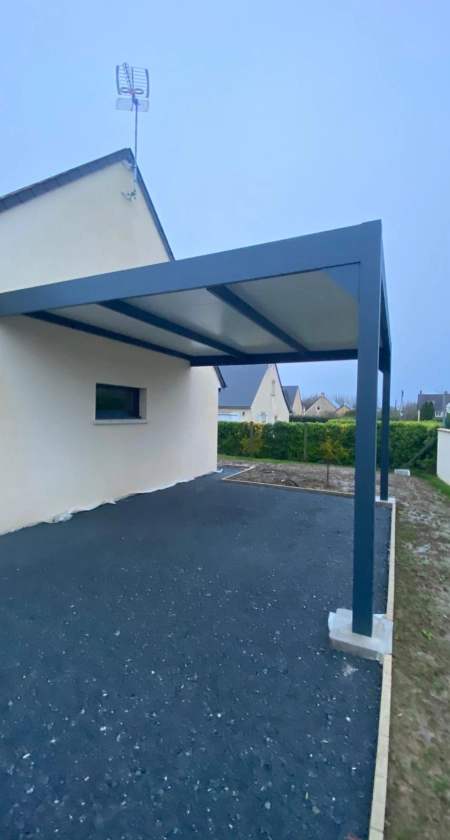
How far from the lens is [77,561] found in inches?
165

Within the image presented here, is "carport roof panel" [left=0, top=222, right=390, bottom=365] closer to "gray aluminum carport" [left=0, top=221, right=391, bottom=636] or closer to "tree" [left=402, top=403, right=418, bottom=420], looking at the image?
"gray aluminum carport" [left=0, top=221, right=391, bottom=636]

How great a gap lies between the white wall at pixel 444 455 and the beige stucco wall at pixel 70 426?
728 centimetres

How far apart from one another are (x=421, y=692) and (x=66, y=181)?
267 inches

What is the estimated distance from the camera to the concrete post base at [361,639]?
8.87 feet

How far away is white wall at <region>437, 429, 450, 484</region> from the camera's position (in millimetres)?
10383

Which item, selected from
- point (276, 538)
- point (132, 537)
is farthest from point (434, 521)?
point (132, 537)

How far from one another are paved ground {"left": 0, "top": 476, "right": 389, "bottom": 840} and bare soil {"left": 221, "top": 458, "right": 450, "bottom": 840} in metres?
0.15

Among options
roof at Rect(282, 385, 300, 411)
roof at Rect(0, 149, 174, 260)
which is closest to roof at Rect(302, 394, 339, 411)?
roof at Rect(282, 385, 300, 411)

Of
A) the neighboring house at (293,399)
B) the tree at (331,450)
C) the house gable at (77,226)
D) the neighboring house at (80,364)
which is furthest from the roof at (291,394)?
the house gable at (77,226)

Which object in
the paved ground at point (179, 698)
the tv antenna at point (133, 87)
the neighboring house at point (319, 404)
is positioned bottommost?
the paved ground at point (179, 698)

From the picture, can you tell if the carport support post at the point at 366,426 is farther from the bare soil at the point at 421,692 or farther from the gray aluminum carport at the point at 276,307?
the bare soil at the point at 421,692

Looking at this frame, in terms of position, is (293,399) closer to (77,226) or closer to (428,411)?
(428,411)

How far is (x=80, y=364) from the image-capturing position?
5.81 metres

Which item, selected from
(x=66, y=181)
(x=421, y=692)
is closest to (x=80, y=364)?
(x=66, y=181)
